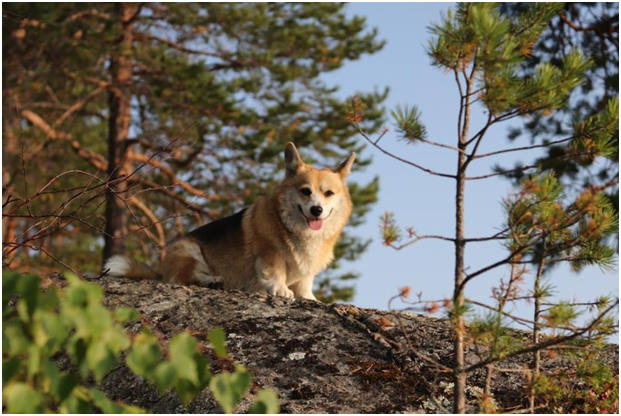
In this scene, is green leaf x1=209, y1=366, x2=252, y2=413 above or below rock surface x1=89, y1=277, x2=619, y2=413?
below

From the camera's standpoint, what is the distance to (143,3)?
16.8 meters

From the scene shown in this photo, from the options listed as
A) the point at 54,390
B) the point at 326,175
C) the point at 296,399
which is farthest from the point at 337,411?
the point at 326,175

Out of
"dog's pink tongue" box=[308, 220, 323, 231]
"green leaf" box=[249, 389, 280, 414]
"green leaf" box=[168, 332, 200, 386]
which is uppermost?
"dog's pink tongue" box=[308, 220, 323, 231]

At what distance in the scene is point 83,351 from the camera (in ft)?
9.25

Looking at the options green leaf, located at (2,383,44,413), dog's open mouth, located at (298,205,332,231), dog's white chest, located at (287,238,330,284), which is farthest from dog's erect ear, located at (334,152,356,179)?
green leaf, located at (2,383,44,413)

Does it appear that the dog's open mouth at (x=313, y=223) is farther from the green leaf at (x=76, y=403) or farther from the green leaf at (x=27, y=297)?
the green leaf at (x=27, y=297)

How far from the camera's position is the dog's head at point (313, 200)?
7.47m

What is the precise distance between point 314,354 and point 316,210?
2.31m

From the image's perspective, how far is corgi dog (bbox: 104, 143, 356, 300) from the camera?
748 cm

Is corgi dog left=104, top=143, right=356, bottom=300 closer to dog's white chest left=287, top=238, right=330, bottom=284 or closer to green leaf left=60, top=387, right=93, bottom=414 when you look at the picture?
dog's white chest left=287, top=238, right=330, bottom=284

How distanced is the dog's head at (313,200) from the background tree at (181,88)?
27.2ft

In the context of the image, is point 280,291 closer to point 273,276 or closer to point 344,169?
point 273,276

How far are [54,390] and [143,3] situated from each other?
15.1 meters

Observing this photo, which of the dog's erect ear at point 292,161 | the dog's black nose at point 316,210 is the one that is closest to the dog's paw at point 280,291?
the dog's black nose at point 316,210
